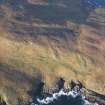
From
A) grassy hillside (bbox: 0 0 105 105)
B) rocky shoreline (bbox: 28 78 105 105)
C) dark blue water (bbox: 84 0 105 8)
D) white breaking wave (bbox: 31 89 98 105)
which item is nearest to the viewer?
white breaking wave (bbox: 31 89 98 105)

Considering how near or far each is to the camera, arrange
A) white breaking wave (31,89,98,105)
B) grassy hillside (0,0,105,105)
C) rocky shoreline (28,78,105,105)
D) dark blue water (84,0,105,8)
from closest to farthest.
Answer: white breaking wave (31,89,98,105), rocky shoreline (28,78,105,105), grassy hillside (0,0,105,105), dark blue water (84,0,105,8)

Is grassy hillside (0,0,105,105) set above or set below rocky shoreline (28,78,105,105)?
above

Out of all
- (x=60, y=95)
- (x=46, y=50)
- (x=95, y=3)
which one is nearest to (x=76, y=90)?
(x=60, y=95)

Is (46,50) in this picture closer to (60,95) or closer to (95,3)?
(60,95)

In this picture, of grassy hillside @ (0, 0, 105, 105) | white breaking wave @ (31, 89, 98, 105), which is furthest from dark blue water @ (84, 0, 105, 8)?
white breaking wave @ (31, 89, 98, 105)

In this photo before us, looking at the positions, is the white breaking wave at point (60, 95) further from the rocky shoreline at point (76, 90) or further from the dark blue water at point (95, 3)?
the dark blue water at point (95, 3)

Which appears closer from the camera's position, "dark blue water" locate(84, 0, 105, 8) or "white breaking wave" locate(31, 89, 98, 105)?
"white breaking wave" locate(31, 89, 98, 105)

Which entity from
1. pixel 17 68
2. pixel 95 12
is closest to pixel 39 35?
pixel 17 68

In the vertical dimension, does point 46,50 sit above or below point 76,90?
above

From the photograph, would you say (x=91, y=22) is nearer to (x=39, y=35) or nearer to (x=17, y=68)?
(x=39, y=35)

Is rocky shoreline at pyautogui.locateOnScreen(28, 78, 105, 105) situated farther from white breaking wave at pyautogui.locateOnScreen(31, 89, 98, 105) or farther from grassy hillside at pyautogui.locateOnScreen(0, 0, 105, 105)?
grassy hillside at pyautogui.locateOnScreen(0, 0, 105, 105)

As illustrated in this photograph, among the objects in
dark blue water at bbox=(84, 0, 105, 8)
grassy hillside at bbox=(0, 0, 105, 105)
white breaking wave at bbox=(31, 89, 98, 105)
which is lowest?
white breaking wave at bbox=(31, 89, 98, 105)
